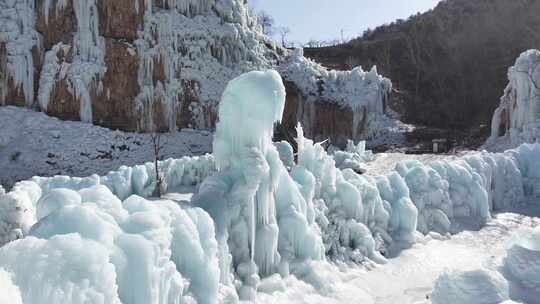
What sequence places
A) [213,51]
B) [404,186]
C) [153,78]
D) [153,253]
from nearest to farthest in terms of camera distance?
1. [153,253]
2. [404,186]
3. [153,78]
4. [213,51]

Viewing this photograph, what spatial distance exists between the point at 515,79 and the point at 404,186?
14.9 metres

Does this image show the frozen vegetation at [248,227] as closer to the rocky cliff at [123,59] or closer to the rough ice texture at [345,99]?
the rocky cliff at [123,59]

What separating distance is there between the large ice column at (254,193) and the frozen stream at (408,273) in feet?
1.62

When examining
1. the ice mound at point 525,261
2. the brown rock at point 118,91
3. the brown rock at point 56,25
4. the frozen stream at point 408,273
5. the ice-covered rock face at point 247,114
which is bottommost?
the frozen stream at point 408,273

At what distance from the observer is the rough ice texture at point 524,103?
2067cm

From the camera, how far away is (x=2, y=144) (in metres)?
20.8

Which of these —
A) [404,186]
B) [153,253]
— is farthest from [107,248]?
[404,186]

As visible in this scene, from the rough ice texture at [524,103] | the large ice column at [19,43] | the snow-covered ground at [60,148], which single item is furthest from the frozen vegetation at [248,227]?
the large ice column at [19,43]

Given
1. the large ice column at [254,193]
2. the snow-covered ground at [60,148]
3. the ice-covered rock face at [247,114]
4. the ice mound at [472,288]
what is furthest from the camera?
the snow-covered ground at [60,148]

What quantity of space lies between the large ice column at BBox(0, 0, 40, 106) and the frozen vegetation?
13.2m

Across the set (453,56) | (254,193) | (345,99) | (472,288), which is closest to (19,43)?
(345,99)

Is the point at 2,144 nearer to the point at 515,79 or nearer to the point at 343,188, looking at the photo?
the point at 343,188

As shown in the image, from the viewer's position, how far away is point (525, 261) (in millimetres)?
7340

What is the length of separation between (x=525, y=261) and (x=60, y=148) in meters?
19.6
